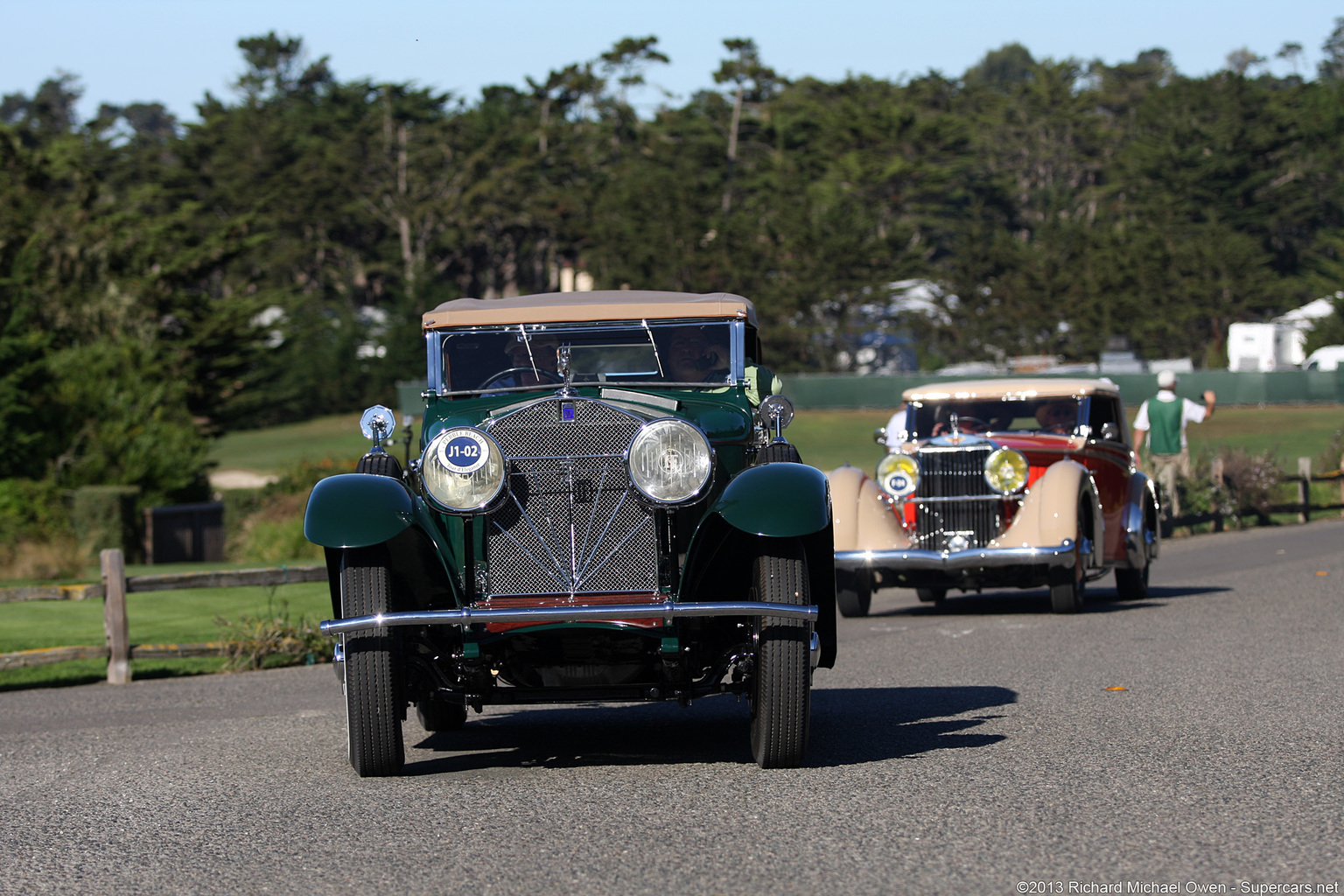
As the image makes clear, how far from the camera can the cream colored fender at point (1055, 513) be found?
12758 millimetres

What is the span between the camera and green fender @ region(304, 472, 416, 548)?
6434mm

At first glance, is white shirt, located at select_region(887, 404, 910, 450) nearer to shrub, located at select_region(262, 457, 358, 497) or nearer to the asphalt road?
the asphalt road

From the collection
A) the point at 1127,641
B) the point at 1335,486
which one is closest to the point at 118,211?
the point at 1335,486

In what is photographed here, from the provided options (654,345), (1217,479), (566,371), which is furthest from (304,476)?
(566,371)

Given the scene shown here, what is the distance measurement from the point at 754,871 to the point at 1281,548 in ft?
54.4

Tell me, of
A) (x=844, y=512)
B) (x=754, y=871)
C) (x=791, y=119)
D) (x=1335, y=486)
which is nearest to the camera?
(x=754, y=871)

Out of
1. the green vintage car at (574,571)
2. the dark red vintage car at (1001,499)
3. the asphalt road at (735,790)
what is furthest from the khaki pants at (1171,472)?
the green vintage car at (574,571)

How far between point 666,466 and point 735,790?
135cm

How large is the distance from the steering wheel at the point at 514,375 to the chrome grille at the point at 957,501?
6298 millimetres

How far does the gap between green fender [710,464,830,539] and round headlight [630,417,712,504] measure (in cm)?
14

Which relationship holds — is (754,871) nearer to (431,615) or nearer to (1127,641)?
(431,615)

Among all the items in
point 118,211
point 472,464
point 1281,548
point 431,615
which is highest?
point 118,211

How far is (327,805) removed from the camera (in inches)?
241

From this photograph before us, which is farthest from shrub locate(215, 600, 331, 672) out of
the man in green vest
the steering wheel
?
the man in green vest
